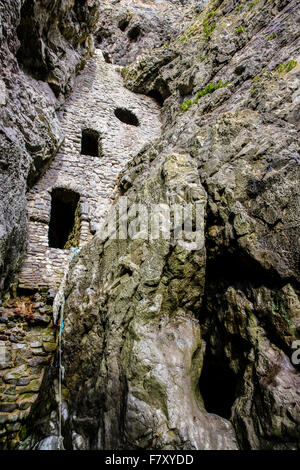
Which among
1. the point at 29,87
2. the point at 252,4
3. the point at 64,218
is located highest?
the point at 252,4

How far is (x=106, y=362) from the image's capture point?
3.45 metres

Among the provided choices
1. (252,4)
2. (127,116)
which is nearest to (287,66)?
(252,4)

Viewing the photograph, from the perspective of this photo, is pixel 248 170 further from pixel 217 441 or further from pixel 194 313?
pixel 217 441

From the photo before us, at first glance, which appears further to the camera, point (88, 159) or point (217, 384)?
point (88, 159)

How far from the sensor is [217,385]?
386 centimetres

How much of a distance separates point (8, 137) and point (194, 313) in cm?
515

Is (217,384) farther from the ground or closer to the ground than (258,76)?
closer to the ground

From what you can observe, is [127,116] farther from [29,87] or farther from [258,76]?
[258,76]

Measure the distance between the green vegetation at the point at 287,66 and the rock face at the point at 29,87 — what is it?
235 inches

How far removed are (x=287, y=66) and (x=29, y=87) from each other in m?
6.45

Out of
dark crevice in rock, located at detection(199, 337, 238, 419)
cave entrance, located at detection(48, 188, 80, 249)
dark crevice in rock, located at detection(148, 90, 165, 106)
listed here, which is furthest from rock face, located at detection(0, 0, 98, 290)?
dark crevice in rock, located at detection(199, 337, 238, 419)

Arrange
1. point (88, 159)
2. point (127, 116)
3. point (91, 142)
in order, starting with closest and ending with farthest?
point (88, 159), point (91, 142), point (127, 116)
